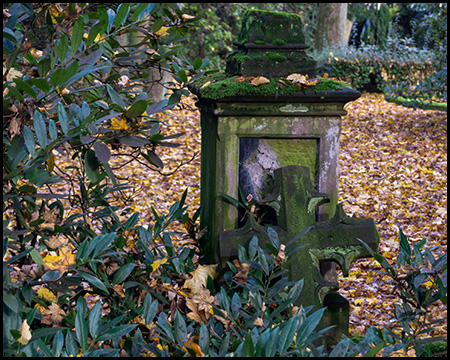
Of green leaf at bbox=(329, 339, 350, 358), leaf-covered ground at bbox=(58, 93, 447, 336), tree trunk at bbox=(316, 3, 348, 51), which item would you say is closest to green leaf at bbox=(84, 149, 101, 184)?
green leaf at bbox=(329, 339, 350, 358)

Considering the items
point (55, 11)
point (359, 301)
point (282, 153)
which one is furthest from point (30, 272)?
point (359, 301)

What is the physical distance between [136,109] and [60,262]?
620mm

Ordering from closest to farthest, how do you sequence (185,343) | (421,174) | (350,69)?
(185,343) < (421,174) < (350,69)

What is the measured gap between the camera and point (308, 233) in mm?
2418

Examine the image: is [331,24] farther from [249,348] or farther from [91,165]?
[249,348]

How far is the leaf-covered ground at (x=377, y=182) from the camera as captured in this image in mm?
4340

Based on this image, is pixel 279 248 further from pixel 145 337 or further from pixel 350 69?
pixel 350 69

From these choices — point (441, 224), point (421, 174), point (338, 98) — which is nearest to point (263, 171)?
point (338, 98)

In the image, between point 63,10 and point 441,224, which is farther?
point 441,224

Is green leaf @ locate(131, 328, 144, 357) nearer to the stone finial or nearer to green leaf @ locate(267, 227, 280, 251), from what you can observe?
green leaf @ locate(267, 227, 280, 251)

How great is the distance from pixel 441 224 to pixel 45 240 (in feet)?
16.5

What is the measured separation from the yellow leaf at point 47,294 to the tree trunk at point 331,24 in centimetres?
1429

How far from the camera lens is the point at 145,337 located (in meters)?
1.99

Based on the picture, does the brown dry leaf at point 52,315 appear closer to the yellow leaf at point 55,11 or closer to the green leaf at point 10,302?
the green leaf at point 10,302
